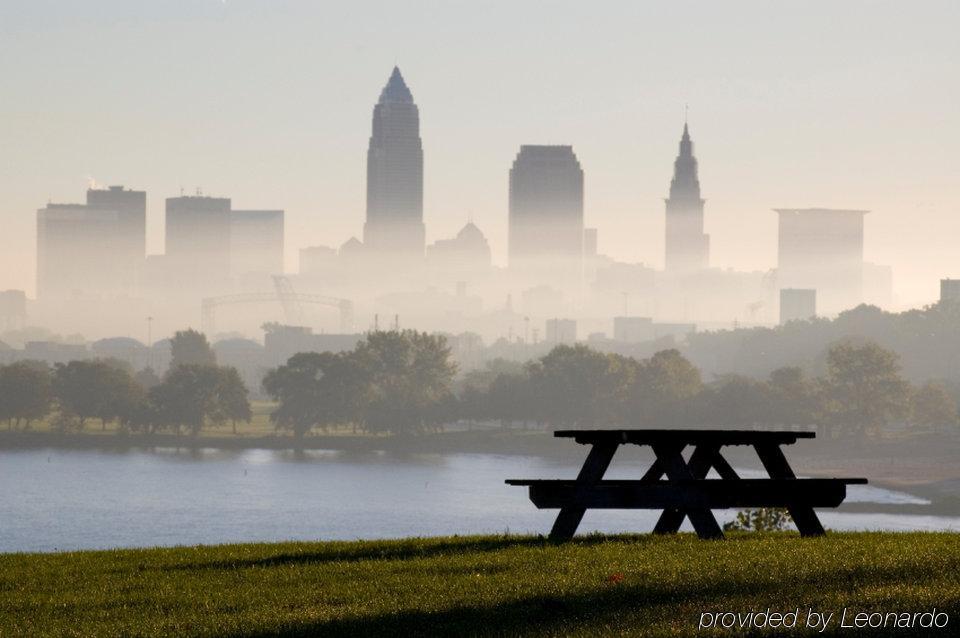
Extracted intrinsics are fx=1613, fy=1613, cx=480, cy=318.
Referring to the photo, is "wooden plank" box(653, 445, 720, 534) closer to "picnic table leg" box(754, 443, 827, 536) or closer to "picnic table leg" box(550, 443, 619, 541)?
"picnic table leg" box(754, 443, 827, 536)

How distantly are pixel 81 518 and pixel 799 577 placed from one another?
5135 inches

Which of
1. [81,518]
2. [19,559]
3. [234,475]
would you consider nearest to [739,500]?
[19,559]

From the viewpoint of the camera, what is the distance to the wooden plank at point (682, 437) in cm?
2002

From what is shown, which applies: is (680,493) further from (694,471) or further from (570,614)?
(570,614)

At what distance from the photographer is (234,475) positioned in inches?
7643

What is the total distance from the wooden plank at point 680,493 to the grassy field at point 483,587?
0.52 meters

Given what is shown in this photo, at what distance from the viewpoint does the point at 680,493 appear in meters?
20.3

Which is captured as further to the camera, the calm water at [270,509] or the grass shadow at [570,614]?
the calm water at [270,509]

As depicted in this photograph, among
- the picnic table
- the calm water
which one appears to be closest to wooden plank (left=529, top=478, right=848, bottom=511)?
the picnic table

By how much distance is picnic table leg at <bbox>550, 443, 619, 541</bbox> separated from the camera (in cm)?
2044

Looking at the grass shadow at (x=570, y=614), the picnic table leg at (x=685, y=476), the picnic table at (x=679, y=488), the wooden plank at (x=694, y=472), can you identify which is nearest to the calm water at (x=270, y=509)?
the wooden plank at (x=694, y=472)

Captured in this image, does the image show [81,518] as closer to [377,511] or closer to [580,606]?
[377,511]

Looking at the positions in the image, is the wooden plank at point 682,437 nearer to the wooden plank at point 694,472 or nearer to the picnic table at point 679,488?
the picnic table at point 679,488

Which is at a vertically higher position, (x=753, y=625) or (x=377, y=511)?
(x=753, y=625)
